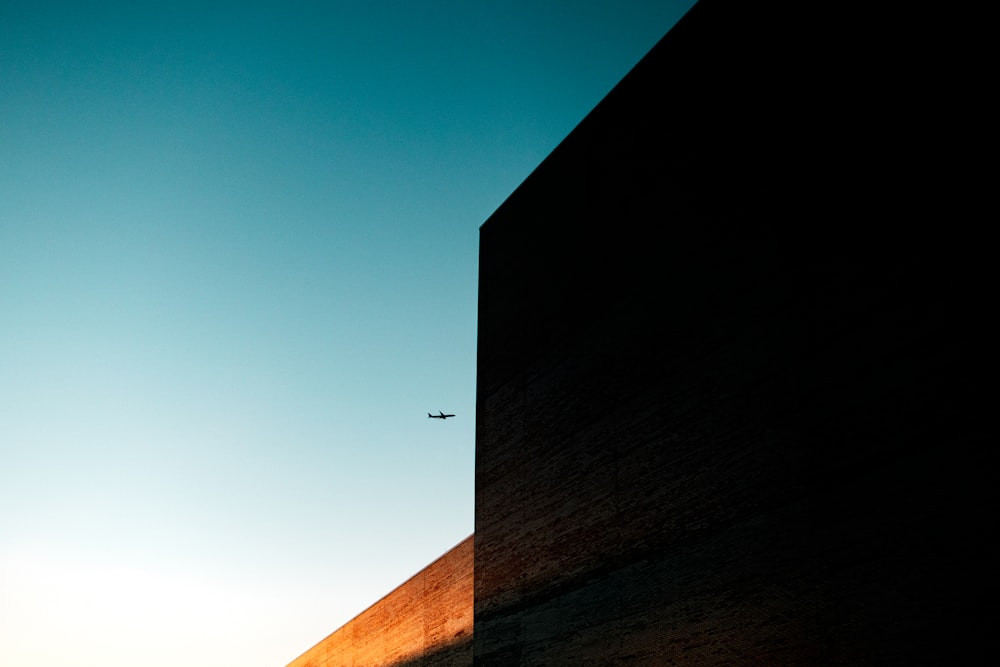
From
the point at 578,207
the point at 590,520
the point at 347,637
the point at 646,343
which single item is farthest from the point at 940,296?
the point at 347,637

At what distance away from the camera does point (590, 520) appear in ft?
32.0

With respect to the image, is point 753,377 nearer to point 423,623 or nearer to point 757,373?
point 757,373

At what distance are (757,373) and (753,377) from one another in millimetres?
57

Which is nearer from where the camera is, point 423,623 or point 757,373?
point 757,373

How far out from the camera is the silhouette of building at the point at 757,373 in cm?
667

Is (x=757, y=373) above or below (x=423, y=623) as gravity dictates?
above

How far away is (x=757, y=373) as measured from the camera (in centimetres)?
827

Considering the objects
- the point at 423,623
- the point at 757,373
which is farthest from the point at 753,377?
the point at 423,623

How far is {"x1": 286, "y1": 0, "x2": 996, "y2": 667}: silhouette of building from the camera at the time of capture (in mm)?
6668

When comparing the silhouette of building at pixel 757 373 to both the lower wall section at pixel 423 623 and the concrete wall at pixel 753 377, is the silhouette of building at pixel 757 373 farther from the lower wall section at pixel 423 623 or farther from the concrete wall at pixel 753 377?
the lower wall section at pixel 423 623

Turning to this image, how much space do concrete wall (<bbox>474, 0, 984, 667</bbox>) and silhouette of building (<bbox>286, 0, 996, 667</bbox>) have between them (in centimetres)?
3

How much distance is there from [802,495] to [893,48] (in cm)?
434

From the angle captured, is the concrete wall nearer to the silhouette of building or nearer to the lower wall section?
the silhouette of building

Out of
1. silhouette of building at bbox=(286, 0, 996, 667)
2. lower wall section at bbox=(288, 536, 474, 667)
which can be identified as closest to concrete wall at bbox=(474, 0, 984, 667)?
silhouette of building at bbox=(286, 0, 996, 667)
